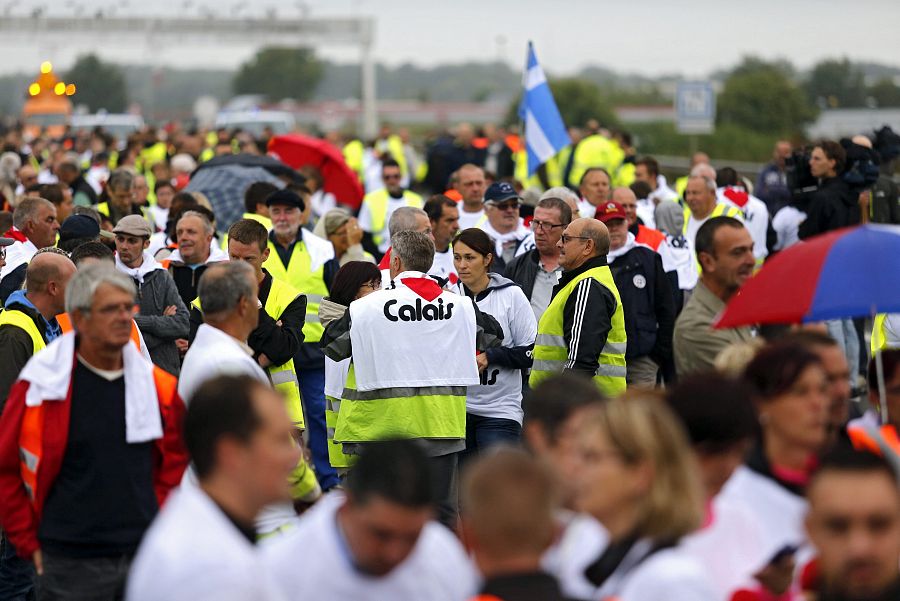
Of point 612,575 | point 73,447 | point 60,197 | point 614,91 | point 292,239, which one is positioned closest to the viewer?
point 612,575

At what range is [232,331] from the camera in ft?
21.1

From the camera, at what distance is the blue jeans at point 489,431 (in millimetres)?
9422

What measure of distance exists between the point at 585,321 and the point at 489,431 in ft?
3.51

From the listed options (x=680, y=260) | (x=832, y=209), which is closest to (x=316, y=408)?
(x=680, y=260)

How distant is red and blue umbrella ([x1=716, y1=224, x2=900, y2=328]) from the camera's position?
596cm

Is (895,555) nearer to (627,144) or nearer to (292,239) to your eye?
(292,239)

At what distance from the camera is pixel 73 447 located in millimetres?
5977

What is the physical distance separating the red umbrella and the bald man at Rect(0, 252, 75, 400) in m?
10.4

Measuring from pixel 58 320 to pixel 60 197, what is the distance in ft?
19.1

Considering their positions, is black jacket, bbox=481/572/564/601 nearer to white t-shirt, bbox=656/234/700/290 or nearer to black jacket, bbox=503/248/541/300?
black jacket, bbox=503/248/541/300

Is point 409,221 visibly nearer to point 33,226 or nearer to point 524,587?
point 33,226

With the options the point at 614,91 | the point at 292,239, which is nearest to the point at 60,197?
the point at 292,239

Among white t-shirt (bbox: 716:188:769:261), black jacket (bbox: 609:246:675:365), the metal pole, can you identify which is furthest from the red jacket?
the metal pole

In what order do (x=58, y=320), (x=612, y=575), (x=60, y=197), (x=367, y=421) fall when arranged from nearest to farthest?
(x=612, y=575)
(x=58, y=320)
(x=367, y=421)
(x=60, y=197)
